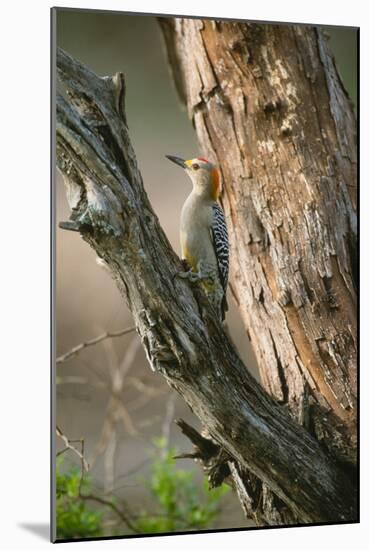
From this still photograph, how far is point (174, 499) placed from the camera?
359 cm

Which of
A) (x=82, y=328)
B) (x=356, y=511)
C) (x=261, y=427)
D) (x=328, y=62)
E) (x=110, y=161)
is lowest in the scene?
(x=356, y=511)

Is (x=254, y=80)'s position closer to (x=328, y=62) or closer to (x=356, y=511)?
(x=328, y=62)

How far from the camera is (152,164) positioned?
350 centimetres

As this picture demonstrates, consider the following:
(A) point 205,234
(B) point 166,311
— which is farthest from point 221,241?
(B) point 166,311

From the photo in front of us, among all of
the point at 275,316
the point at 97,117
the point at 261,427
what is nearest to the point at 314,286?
the point at 275,316

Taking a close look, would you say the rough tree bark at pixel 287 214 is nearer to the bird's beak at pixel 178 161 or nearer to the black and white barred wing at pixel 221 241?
the black and white barred wing at pixel 221 241

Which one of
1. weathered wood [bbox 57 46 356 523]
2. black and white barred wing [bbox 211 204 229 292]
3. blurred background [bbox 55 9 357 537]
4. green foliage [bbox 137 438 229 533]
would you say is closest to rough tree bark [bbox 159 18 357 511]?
black and white barred wing [bbox 211 204 229 292]

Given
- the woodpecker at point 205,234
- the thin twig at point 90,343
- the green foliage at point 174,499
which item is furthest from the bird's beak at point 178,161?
the green foliage at point 174,499

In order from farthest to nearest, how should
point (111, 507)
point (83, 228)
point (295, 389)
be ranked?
point (295, 389)
point (111, 507)
point (83, 228)

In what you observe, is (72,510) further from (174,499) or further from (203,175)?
(203,175)

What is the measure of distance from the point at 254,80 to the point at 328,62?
33cm

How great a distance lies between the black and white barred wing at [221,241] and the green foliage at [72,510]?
3.04ft

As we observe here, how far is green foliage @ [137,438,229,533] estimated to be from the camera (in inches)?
140

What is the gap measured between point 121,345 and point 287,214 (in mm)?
875
